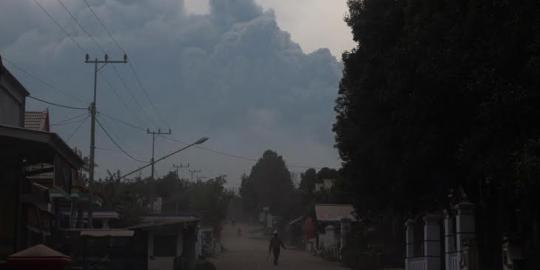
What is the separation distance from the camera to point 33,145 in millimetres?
13969

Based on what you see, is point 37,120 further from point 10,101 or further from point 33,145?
point 33,145

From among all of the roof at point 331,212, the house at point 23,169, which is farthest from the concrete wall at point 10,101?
the roof at point 331,212

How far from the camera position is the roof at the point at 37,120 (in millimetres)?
30312

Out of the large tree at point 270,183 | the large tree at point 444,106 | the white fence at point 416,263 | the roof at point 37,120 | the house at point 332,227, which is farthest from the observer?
the large tree at point 270,183

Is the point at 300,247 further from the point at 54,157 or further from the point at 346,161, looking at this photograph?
the point at 54,157

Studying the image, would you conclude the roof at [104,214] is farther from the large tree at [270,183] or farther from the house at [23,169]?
the large tree at [270,183]

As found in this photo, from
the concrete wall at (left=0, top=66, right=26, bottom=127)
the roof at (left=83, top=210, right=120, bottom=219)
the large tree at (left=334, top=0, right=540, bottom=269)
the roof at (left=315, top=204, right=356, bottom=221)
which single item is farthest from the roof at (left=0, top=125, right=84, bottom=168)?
the roof at (left=315, top=204, right=356, bottom=221)

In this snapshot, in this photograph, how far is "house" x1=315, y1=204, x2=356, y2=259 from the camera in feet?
142

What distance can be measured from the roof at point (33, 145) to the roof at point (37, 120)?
14.3m

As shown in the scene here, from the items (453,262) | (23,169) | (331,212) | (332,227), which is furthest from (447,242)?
(331,212)

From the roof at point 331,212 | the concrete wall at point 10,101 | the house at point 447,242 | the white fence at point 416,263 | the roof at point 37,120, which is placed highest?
the roof at point 37,120

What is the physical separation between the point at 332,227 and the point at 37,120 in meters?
22.1

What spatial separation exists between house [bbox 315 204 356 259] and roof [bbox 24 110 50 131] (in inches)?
614

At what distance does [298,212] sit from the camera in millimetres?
91500
